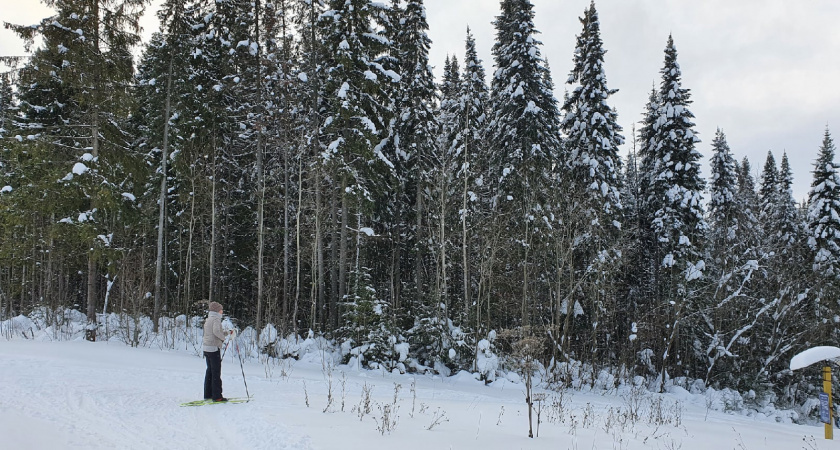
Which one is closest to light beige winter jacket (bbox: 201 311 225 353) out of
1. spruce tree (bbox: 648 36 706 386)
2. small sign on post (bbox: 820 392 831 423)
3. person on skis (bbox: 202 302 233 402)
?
person on skis (bbox: 202 302 233 402)

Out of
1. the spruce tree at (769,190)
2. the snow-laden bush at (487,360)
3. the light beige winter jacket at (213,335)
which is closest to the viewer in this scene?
the light beige winter jacket at (213,335)

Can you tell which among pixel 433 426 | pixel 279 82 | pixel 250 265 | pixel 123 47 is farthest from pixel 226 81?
pixel 433 426

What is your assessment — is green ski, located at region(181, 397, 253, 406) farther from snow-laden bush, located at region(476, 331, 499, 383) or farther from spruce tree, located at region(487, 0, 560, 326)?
spruce tree, located at region(487, 0, 560, 326)

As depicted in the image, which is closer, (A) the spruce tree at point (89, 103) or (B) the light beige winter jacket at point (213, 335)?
(B) the light beige winter jacket at point (213, 335)

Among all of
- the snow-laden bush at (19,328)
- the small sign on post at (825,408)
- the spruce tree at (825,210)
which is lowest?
the small sign on post at (825,408)

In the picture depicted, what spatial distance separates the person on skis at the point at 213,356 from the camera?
8.75 metres

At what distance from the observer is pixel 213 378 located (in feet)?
28.8

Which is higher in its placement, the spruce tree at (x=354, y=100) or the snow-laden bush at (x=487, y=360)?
the spruce tree at (x=354, y=100)

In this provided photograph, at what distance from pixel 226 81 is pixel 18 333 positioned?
42.9 ft

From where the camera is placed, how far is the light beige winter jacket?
29.8 ft

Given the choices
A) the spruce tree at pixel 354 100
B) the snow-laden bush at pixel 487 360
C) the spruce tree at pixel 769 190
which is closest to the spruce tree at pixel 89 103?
the spruce tree at pixel 354 100

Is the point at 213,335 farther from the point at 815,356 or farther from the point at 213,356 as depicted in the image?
the point at 815,356

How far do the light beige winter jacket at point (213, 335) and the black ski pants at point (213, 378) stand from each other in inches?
4.8

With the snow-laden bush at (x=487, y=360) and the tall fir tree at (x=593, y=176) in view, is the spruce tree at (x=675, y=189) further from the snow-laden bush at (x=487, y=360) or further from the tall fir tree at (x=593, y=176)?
the snow-laden bush at (x=487, y=360)
